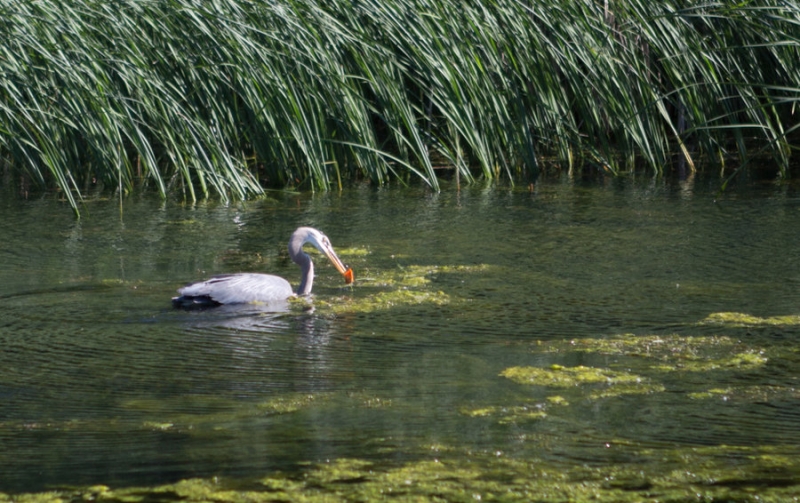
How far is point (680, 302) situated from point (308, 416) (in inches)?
89.2

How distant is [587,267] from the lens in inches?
241

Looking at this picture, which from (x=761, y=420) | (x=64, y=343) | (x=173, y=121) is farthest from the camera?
(x=173, y=121)

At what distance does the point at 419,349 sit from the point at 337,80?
4.65 metres

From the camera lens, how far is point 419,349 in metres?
4.44

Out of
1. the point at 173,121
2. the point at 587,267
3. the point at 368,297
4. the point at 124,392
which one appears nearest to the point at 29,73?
the point at 173,121

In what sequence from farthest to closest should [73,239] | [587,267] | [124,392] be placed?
1. [73,239]
2. [587,267]
3. [124,392]

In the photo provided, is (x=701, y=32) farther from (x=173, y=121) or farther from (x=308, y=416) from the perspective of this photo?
(x=308, y=416)

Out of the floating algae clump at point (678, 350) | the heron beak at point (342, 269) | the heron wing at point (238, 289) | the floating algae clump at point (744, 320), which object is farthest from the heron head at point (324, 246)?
the floating algae clump at point (744, 320)

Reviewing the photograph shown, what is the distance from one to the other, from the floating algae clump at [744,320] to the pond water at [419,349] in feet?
0.07

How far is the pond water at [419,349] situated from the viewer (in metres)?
3.17

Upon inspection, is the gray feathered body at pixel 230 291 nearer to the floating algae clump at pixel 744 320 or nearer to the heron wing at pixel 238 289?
the heron wing at pixel 238 289

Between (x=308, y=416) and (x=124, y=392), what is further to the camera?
(x=124, y=392)

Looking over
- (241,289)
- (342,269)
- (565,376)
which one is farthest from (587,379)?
(342,269)

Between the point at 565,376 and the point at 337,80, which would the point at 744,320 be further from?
the point at 337,80
